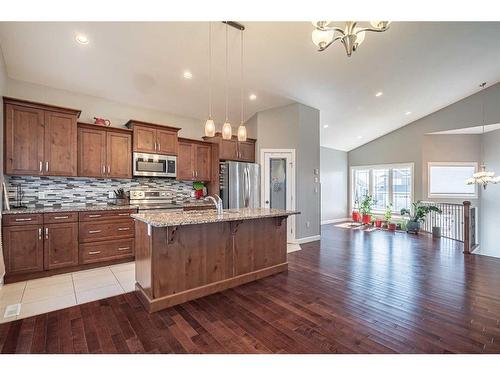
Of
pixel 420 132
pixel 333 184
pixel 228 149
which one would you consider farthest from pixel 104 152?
pixel 420 132

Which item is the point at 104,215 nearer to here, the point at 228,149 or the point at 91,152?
the point at 91,152

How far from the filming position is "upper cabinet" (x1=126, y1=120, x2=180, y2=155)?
430cm

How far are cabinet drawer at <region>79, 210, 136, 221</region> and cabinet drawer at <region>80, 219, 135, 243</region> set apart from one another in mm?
67

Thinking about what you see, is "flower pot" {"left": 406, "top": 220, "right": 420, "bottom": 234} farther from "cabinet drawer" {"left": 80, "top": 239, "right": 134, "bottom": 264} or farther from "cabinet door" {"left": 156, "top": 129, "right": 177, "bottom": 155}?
"cabinet drawer" {"left": 80, "top": 239, "right": 134, "bottom": 264}

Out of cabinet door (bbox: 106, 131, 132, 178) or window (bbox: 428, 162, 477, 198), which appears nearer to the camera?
cabinet door (bbox: 106, 131, 132, 178)

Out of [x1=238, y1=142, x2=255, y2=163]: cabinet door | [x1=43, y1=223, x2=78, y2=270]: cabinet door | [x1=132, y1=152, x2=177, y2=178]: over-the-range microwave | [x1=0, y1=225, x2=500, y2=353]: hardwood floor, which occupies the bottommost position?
[x1=0, y1=225, x2=500, y2=353]: hardwood floor

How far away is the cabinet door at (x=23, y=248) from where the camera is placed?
304 centimetres

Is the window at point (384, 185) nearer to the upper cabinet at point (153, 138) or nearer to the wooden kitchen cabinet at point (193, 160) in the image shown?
the wooden kitchen cabinet at point (193, 160)

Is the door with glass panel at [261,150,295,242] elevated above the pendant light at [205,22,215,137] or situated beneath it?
situated beneath

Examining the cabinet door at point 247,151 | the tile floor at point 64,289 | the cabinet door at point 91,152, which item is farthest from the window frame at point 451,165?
the cabinet door at point 91,152

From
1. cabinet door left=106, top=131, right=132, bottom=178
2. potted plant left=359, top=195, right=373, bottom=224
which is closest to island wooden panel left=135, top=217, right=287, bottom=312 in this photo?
cabinet door left=106, top=131, right=132, bottom=178
